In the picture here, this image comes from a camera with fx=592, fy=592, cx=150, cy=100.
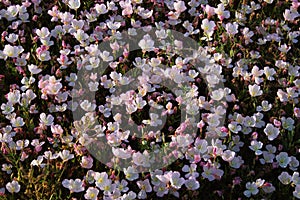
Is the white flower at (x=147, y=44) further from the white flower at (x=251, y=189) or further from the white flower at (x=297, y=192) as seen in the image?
the white flower at (x=297, y=192)

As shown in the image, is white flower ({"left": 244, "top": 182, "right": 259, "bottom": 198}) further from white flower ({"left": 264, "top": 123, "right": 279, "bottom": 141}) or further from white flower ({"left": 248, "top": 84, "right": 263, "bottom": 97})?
white flower ({"left": 248, "top": 84, "right": 263, "bottom": 97})

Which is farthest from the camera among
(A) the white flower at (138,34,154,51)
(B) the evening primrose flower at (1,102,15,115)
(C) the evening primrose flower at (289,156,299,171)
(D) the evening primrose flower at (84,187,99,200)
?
(A) the white flower at (138,34,154,51)

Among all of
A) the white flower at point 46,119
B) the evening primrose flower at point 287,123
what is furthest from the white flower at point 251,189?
the white flower at point 46,119

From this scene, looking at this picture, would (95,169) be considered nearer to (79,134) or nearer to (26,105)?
(79,134)

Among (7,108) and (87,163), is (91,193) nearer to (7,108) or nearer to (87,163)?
(87,163)

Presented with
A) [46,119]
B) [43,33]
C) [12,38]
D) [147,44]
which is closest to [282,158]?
[147,44]

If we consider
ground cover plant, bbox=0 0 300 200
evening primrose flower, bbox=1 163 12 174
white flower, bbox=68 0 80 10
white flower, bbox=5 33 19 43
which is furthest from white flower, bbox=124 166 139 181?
white flower, bbox=68 0 80 10

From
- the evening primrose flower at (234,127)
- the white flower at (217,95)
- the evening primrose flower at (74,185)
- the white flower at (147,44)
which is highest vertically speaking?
the white flower at (147,44)
